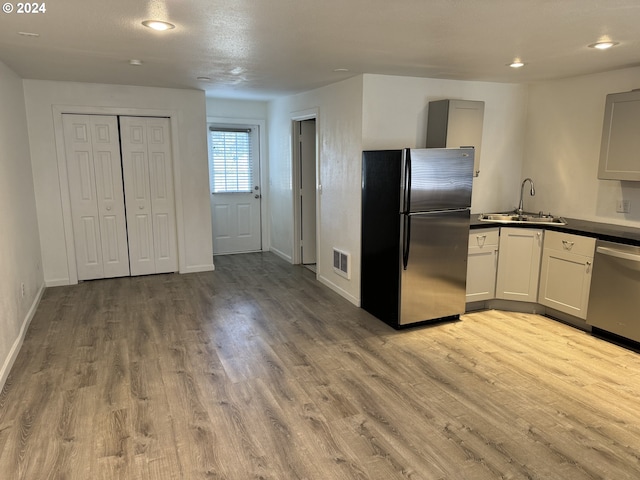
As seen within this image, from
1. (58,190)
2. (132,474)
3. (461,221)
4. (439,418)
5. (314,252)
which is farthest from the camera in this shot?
(314,252)

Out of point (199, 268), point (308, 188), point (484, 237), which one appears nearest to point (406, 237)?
point (484, 237)

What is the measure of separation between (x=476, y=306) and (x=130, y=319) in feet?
11.5

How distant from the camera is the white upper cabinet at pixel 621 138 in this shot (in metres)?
3.58

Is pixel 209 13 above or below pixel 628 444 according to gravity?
above

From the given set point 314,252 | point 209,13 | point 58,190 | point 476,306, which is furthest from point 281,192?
point 209,13

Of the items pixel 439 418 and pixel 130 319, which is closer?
pixel 439 418

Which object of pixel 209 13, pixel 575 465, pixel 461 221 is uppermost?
pixel 209 13

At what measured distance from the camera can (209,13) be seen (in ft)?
7.75

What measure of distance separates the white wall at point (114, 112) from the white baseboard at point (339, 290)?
1690 mm

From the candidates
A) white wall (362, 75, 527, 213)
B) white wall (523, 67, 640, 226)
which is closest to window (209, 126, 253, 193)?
white wall (362, 75, 527, 213)

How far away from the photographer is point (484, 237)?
4.32m

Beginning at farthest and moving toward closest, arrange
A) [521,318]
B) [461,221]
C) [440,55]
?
[521,318] < [461,221] < [440,55]

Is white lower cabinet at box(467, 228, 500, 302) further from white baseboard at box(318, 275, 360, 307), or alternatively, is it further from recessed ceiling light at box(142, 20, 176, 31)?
recessed ceiling light at box(142, 20, 176, 31)

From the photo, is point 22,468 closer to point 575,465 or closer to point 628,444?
point 575,465
